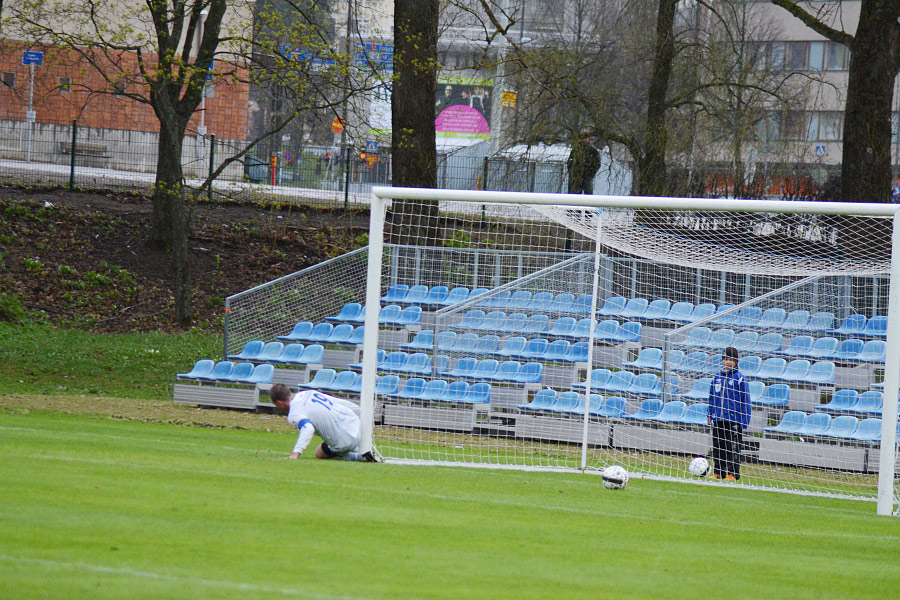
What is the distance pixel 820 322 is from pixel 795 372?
2179mm

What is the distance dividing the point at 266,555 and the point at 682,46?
71.9 ft

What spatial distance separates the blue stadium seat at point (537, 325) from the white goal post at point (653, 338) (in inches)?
8.1

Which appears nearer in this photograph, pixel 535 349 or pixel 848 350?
pixel 848 350

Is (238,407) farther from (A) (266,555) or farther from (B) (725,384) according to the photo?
(A) (266,555)

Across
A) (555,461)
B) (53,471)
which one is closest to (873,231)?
(555,461)

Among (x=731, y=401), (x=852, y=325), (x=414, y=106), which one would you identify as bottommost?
(x=731, y=401)

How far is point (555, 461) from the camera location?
1398 centimetres

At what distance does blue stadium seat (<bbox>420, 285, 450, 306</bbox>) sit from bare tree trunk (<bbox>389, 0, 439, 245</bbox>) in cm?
132

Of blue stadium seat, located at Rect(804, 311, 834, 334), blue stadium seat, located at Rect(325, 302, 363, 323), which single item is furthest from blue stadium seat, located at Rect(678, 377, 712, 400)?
blue stadium seat, located at Rect(325, 302, 363, 323)

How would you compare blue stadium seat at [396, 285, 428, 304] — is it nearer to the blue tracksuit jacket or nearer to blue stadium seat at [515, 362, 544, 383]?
blue stadium seat at [515, 362, 544, 383]

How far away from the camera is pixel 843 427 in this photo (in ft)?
51.4

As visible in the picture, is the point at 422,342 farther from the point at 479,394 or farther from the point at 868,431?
the point at 868,431

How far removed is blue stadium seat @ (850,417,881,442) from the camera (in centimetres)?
1518

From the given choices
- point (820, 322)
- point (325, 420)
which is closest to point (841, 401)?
point (820, 322)
